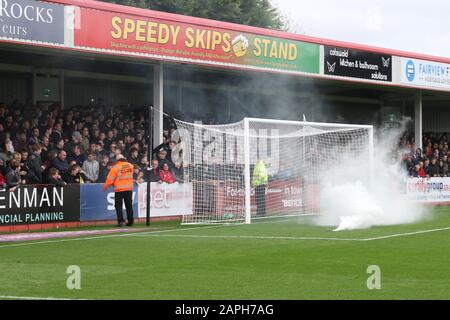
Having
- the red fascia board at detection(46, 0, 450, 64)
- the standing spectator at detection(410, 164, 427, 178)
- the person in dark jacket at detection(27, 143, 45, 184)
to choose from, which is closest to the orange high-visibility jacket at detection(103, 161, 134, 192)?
the person in dark jacket at detection(27, 143, 45, 184)

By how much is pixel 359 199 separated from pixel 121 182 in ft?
19.5

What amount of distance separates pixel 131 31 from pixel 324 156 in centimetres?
684

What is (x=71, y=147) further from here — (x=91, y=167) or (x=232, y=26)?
(x=232, y=26)

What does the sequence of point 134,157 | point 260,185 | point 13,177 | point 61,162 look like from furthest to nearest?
point 134,157, point 260,185, point 61,162, point 13,177

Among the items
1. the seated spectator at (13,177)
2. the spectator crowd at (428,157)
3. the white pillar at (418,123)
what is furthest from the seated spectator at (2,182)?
the white pillar at (418,123)

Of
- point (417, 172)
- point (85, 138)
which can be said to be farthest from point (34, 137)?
point (417, 172)

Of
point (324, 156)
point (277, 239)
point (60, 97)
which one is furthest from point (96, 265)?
point (60, 97)

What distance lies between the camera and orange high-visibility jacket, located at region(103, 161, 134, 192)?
21.6m

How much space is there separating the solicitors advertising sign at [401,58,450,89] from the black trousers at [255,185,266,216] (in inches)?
486

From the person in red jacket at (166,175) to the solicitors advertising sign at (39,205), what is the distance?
3084 millimetres

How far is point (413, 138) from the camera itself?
40969 millimetres

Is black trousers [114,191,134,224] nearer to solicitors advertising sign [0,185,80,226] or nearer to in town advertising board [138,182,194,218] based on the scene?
solicitors advertising sign [0,185,80,226]

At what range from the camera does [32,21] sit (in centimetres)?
2189

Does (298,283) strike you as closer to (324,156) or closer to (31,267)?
(31,267)
